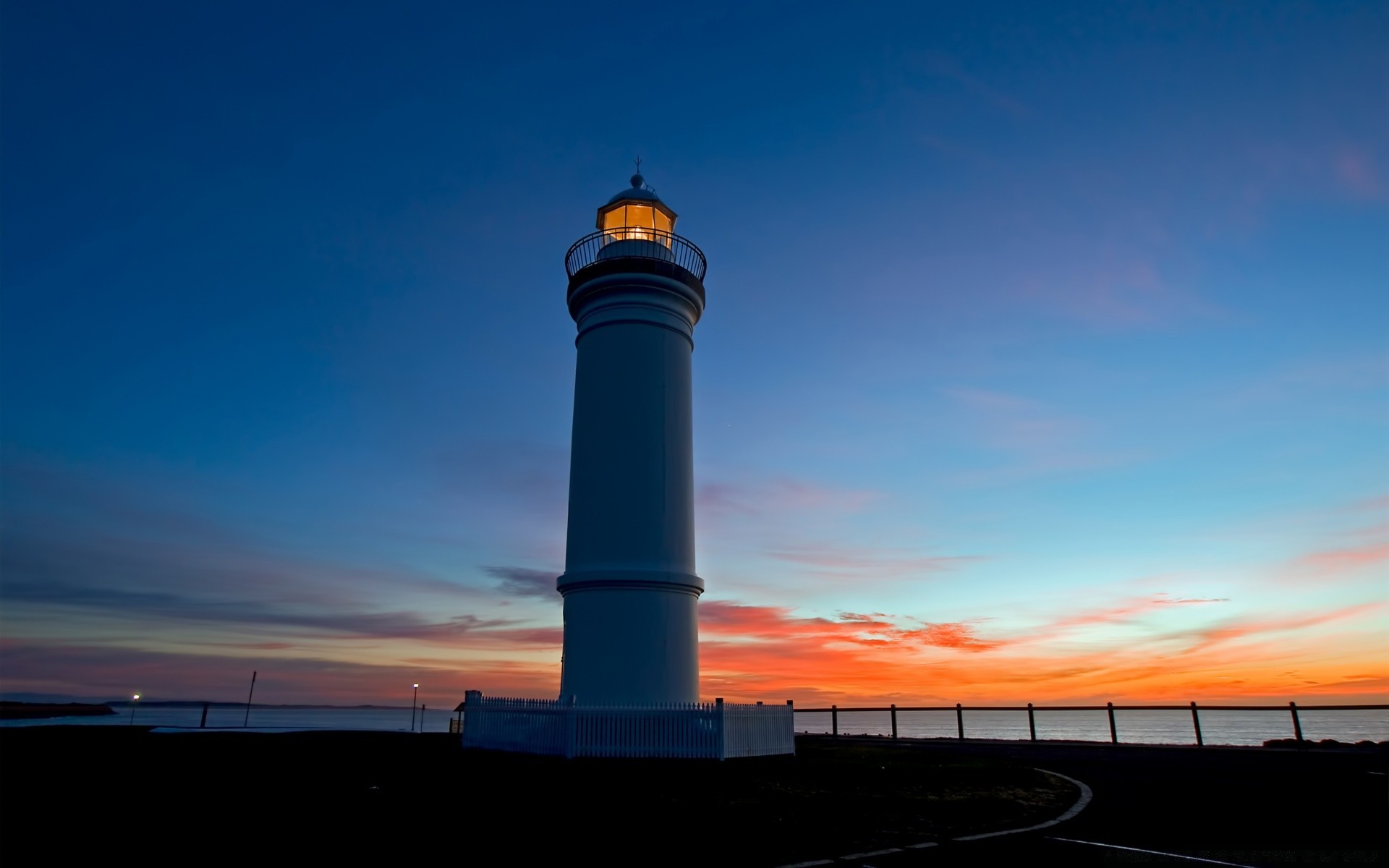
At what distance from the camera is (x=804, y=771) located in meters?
14.0

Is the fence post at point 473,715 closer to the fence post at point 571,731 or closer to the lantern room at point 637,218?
the fence post at point 571,731

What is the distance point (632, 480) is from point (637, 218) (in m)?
7.43

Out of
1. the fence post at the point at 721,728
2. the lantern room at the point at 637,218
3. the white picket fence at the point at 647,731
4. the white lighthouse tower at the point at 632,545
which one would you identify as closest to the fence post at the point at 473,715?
the white lighthouse tower at the point at 632,545

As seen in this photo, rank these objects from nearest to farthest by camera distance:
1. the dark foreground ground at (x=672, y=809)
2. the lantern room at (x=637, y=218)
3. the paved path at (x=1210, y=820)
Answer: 1. the paved path at (x=1210, y=820)
2. the dark foreground ground at (x=672, y=809)
3. the lantern room at (x=637, y=218)

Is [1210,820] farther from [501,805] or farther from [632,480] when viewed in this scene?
[632,480]

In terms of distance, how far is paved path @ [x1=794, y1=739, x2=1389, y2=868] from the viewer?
696 centimetres

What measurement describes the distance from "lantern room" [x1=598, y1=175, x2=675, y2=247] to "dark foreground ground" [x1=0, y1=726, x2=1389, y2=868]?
42.0 ft

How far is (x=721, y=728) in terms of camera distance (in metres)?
15.5

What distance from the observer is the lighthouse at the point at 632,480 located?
56.4ft

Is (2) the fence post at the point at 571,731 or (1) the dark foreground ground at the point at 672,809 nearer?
(1) the dark foreground ground at the point at 672,809

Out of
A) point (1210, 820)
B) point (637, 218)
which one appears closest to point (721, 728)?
point (1210, 820)

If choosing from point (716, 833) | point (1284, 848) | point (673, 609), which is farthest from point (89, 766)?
point (1284, 848)

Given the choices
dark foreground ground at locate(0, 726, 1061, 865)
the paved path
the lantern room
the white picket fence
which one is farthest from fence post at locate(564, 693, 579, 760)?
the lantern room

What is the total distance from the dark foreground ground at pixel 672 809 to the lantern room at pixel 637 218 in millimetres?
12793
